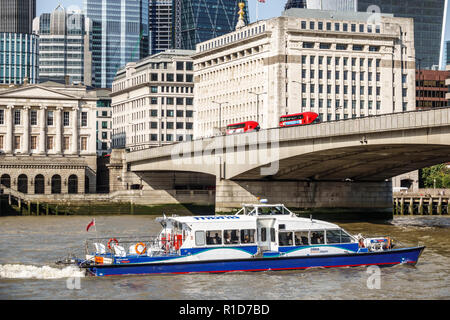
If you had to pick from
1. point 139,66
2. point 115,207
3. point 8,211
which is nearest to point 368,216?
point 115,207

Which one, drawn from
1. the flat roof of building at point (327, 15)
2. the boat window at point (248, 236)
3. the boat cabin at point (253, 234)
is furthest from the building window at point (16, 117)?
the boat window at point (248, 236)

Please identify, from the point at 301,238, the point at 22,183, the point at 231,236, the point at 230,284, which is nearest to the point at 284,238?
the point at 301,238

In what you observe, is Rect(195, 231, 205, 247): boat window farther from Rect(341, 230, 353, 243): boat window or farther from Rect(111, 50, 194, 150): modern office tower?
Rect(111, 50, 194, 150): modern office tower

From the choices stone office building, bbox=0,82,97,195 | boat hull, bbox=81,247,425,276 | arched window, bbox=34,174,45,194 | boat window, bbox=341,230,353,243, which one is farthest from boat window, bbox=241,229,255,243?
arched window, bbox=34,174,45,194

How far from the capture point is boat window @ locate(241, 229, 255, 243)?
38.4 metres

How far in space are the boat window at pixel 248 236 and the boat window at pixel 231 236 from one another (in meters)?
0.28

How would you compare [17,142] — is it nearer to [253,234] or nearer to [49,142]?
[49,142]

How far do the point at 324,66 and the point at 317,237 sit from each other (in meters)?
88.2

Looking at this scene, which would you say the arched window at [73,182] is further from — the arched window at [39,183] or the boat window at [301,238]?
the boat window at [301,238]

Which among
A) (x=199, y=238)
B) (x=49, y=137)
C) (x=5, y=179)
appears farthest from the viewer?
(x=49, y=137)

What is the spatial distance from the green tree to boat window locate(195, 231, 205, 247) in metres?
84.6

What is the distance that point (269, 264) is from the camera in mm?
38125
